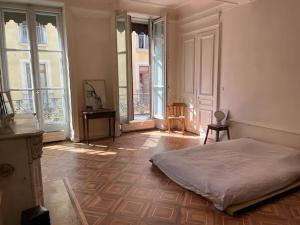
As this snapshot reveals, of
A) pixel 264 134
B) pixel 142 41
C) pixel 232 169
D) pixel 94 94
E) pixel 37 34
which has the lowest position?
pixel 232 169

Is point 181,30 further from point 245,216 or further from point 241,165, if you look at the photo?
point 245,216

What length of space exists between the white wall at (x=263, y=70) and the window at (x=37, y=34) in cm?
358

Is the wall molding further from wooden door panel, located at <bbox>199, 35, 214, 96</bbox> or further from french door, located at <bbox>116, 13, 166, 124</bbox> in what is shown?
wooden door panel, located at <bbox>199, 35, 214, 96</bbox>

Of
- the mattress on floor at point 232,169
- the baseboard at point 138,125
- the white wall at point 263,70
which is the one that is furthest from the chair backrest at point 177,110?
the mattress on floor at point 232,169

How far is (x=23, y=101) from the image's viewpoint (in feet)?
15.7

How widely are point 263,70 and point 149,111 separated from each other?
3.19 m

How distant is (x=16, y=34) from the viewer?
15.2 feet

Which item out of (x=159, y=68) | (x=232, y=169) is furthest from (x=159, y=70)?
(x=232, y=169)

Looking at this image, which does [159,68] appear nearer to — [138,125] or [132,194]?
[138,125]

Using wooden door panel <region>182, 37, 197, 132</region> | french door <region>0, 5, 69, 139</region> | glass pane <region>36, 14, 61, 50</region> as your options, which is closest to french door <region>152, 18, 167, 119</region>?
wooden door panel <region>182, 37, 197, 132</region>

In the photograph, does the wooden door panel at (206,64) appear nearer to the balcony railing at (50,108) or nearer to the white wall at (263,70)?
the white wall at (263,70)

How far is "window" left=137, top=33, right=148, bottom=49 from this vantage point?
6.18 meters

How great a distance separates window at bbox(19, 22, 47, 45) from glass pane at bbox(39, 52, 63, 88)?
26cm

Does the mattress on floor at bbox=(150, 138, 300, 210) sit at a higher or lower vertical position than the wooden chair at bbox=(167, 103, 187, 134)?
lower
